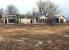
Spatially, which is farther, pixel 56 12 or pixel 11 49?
pixel 56 12

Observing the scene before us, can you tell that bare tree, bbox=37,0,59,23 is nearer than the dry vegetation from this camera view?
No

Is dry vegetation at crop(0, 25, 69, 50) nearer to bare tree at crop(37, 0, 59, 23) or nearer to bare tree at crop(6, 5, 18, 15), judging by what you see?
bare tree at crop(37, 0, 59, 23)

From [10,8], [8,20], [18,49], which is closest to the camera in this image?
[18,49]

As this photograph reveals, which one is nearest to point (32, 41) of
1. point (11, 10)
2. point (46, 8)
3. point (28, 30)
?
point (28, 30)

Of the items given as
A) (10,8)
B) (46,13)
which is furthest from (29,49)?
Result: (10,8)

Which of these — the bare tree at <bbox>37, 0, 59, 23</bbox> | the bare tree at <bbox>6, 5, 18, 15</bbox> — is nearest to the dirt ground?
the bare tree at <bbox>37, 0, 59, 23</bbox>

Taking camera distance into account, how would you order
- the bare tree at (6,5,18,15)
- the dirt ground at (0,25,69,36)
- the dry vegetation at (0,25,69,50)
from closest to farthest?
the dry vegetation at (0,25,69,50)
the dirt ground at (0,25,69,36)
the bare tree at (6,5,18,15)

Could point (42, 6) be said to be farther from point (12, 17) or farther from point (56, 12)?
point (12, 17)

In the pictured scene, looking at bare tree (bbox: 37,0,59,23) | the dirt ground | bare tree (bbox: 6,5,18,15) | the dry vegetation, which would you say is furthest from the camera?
bare tree (bbox: 6,5,18,15)

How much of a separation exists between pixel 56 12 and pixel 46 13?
4454mm

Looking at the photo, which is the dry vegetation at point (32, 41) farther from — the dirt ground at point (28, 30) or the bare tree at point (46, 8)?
the bare tree at point (46, 8)

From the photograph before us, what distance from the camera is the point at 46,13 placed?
3110 inches

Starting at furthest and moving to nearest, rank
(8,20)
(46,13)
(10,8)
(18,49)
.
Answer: (10,8)
(46,13)
(8,20)
(18,49)

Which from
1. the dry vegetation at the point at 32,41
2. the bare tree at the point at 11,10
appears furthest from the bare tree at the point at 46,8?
the dry vegetation at the point at 32,41
